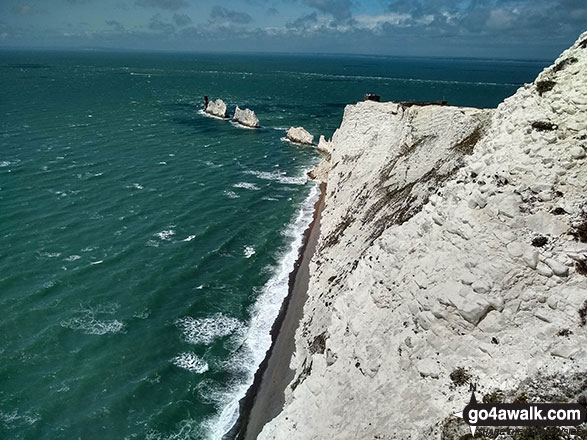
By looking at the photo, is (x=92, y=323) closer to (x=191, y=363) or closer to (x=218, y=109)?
(x=191, y=363)

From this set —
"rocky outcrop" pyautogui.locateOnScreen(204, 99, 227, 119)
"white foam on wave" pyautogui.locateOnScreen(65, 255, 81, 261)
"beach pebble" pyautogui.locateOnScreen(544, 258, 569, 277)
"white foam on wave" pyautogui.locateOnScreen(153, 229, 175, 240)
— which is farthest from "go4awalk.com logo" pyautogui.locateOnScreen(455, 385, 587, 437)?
"rocky outcrop" pyautogui.locateOnScreen(204, 99, 227, 119)

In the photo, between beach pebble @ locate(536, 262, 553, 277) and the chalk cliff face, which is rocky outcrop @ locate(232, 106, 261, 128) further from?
beach pebble @ locate(536, 262, 553, 277)

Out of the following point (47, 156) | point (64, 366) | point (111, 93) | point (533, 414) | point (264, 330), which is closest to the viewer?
point (533, 414)

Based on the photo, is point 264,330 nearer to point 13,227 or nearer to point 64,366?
point 64,366

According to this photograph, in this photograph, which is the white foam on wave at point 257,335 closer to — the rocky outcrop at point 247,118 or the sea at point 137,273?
the sea at point 137,273

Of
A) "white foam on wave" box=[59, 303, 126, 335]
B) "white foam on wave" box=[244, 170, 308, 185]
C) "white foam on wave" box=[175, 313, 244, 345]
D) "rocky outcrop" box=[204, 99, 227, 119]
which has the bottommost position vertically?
"white foam on wave" box=[175, 313, 244, 345]

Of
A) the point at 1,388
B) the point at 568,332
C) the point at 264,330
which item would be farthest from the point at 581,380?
the point at 1,388

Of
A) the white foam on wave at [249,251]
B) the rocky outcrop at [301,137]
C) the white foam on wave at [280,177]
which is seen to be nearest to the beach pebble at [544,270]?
the white foam on wave at [249,251]
